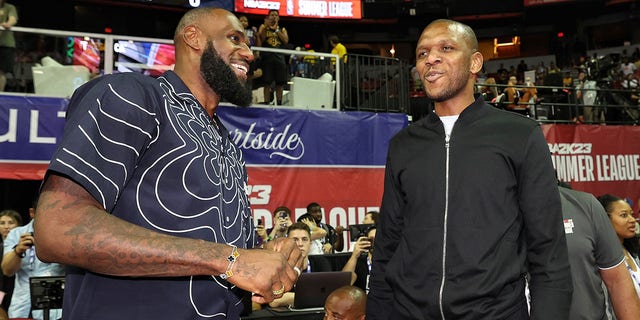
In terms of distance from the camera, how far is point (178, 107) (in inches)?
69.6

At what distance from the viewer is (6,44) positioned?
8.65 m

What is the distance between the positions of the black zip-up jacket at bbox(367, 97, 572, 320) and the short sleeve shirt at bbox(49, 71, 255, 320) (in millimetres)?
869

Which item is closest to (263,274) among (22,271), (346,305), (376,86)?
(346,305)

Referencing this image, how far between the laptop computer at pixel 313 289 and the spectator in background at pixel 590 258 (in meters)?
2.62

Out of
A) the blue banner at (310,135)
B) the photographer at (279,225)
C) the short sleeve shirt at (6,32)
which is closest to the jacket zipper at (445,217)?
the photographer at (279,225)

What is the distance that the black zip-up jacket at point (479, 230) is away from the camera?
2207mm

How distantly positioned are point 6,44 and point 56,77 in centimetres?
83

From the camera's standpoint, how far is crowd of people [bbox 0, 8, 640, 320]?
54.1 inches

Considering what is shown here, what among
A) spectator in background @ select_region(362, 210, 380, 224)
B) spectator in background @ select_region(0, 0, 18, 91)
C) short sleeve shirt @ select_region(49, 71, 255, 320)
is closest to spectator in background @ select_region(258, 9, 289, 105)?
spectator in background @ select_region(362, 210, 380, 224)

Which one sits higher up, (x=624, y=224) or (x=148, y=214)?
(x=148, y=214)

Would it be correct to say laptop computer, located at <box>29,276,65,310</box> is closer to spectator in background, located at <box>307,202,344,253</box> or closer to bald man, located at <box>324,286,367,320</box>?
bald man, located at <box>324,286,367,320</box>

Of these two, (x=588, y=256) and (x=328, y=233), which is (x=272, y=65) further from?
(x=588, y=256)

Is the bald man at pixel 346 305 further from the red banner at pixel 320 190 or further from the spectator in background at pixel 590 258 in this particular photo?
the red banner at pixel 320 190

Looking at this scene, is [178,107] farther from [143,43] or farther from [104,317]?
[143,43]
